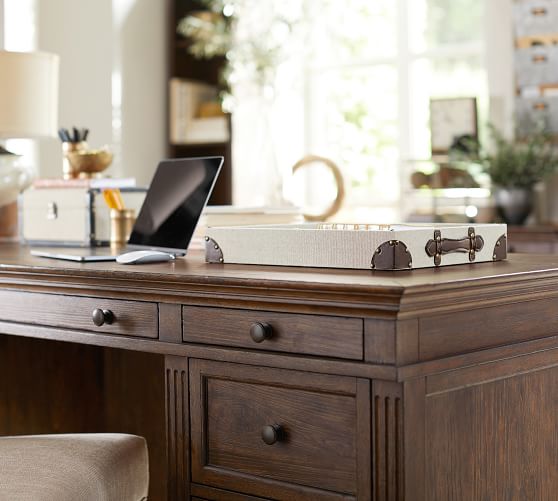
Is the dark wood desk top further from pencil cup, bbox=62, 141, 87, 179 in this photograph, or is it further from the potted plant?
the potted plant

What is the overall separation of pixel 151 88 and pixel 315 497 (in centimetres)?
427

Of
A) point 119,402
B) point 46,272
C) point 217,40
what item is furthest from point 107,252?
point 217,40

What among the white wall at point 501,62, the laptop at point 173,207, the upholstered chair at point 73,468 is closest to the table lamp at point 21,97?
the laptop at point 173,207

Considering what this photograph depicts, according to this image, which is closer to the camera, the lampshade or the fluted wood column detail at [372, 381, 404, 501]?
the fluted wood column detail at [372, 381, 404, 501]

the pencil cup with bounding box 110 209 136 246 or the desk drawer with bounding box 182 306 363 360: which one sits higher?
the pencil cup with bounding box 110 209 136 246

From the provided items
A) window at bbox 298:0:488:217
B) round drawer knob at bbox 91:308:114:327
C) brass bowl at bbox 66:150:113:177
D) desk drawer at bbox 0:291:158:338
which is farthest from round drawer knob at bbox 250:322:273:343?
window at bbox 298:0:488:217

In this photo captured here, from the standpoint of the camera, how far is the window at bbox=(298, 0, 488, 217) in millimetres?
4766

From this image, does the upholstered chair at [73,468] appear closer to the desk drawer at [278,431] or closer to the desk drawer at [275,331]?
the desk drawer at [278,431]

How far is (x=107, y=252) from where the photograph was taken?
2.12 metres

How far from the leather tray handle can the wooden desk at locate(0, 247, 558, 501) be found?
46 mm

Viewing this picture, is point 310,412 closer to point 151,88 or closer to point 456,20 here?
point 456,20

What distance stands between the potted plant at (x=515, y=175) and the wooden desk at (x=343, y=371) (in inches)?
89.6

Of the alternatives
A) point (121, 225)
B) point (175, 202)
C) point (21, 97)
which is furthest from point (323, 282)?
point (21, 97)

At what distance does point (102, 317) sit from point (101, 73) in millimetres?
3754
